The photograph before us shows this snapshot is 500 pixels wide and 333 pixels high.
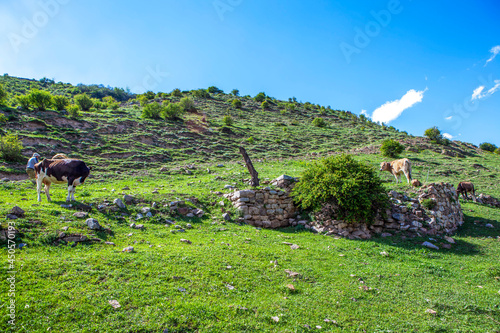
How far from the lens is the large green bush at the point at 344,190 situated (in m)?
11.2

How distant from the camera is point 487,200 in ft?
56.4

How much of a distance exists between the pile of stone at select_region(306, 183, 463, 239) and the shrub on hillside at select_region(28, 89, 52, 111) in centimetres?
3310

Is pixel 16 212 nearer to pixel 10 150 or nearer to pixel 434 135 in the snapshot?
pixel 10 150

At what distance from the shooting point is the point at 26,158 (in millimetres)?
18250

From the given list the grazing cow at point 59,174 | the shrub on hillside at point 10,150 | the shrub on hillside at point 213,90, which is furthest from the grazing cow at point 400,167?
the shrub on hillside at point 213,90

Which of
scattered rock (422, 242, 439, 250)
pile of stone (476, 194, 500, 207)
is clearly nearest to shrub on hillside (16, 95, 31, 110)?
scattered rock (422, 242, 439, 250)

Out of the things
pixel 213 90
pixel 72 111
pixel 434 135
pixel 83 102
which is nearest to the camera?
pixel 72 111

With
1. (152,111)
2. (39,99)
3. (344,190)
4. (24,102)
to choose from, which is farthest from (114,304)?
(152,111)

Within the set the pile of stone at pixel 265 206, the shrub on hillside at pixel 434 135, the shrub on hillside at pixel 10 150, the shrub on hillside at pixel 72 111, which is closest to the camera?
the pile of stone at pixel 265 206

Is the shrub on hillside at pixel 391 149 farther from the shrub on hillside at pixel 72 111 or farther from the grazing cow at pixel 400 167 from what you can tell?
the shrub on hillside at pixel 72 111

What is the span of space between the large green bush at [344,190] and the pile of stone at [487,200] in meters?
10.5

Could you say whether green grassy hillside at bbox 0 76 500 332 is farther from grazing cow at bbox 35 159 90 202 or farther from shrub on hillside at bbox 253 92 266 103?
shrub on hillside at bbox 253 92 266 103

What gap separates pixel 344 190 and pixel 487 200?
44.5 feet

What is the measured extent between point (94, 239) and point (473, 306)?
402 inches
